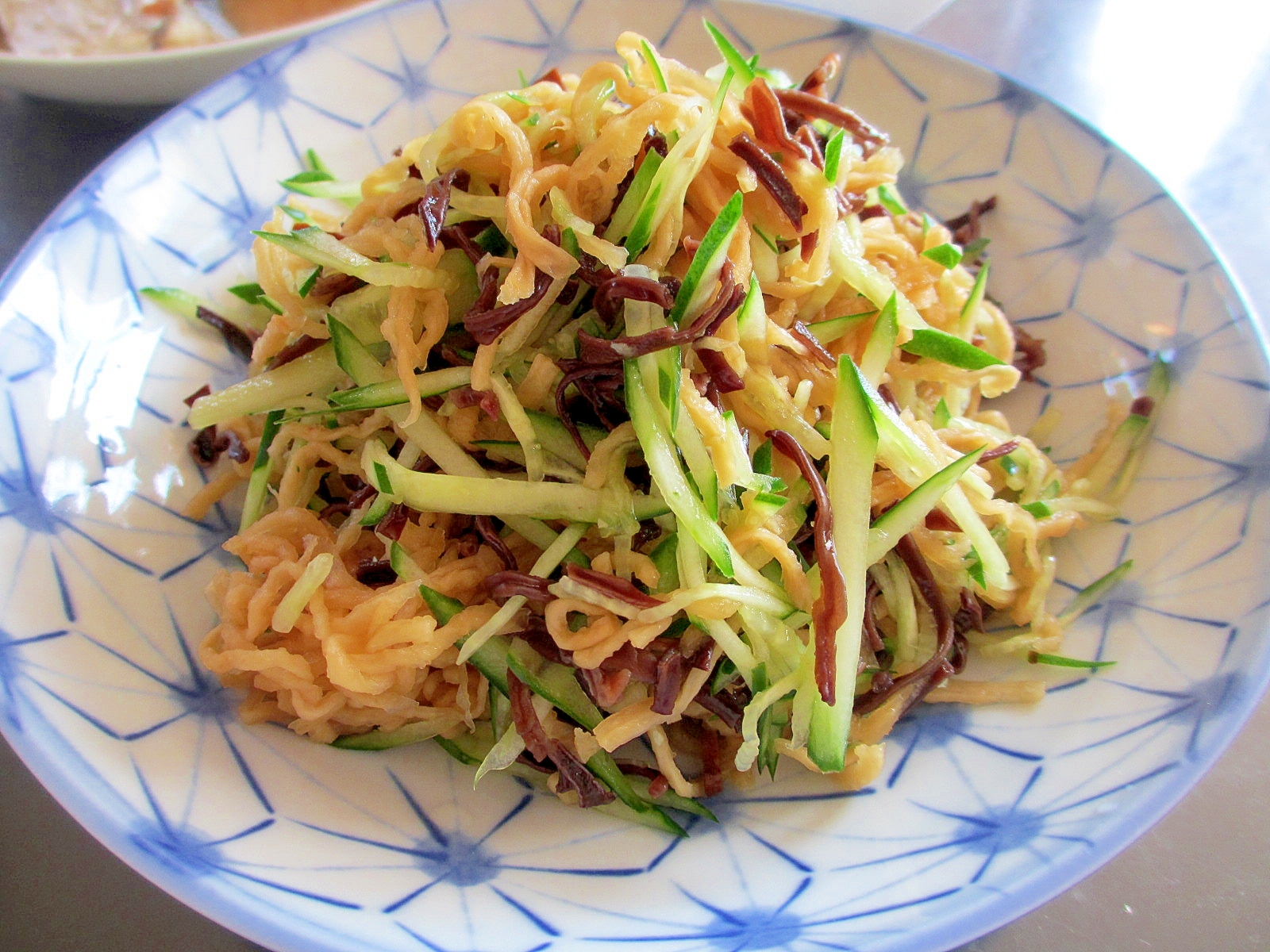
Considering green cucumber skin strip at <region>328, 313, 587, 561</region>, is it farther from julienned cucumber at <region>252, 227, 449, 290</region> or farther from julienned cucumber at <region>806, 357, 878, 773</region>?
julienned cucumber at <region>806, 357, 878, 773</region>

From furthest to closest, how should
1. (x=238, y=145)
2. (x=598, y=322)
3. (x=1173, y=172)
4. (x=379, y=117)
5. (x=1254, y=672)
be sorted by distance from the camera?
(x=1173, y=172) < (x=379, y=117) < (x=238, y=145) < (x=598, y=322) < (x=1254, y=672)

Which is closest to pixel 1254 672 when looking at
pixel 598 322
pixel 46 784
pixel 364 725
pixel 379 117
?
pixel 598 322

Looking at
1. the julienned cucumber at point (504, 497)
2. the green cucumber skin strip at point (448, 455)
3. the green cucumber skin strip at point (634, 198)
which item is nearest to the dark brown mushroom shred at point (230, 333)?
the green cucumber skin strip at point (448, 455)

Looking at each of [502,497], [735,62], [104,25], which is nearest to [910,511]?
[502,497]

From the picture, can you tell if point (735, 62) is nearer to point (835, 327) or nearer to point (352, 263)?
point (835, 327)

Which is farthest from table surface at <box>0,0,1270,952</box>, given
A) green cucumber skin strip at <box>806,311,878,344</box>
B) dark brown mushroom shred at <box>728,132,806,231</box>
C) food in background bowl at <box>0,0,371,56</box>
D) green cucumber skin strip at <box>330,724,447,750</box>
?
dark brown mushroom shred at <box>728,132,806,231</box>

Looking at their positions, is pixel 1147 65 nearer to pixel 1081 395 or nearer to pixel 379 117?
pixel 1081 395
